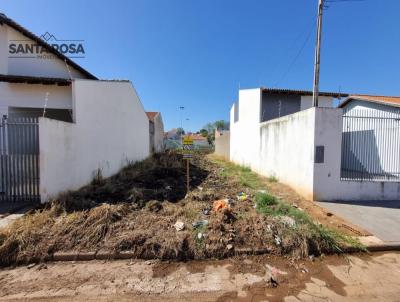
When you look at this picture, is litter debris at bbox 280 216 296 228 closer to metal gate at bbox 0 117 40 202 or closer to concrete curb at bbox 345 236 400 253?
concrete curb at bbox 345 236 400 253

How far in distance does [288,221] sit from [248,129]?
9370mm

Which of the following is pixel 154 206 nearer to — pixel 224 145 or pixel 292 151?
pixel 292 151

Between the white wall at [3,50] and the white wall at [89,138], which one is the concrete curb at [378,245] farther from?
the white wall at [3,50]

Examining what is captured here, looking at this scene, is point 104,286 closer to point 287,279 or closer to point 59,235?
point 59,235

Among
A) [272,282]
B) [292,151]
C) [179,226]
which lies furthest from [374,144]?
[179,226]

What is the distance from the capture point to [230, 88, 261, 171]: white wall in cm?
1168

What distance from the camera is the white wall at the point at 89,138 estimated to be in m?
5.33

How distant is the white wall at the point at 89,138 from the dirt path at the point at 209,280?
306 centimetres

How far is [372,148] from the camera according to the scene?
21.5 ft

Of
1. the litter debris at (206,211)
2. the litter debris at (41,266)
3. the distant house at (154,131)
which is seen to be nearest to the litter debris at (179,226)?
the litter debris at (206,211)

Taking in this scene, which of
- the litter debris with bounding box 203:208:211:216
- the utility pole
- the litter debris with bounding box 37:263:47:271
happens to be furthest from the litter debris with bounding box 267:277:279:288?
the utility pole

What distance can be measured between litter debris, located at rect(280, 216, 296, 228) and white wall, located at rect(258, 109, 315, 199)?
8.34 ft

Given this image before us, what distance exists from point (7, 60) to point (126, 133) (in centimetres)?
536

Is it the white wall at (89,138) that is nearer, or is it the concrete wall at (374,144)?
the white wall at (89,138)
